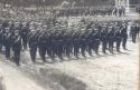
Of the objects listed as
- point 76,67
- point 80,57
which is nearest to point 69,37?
point 80,57

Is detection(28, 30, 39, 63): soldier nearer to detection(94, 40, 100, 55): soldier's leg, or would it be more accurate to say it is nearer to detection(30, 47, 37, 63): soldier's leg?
detection(30, 47, 37, 63): soldier's leg

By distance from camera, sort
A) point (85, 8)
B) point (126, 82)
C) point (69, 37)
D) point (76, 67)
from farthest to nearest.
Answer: point (69, 37) < point (85, 8) < point (76, 67) < point (126, 82)

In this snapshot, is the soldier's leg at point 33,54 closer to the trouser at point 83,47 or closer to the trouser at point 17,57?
the trouser at point 17,57

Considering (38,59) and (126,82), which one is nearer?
(126,82)

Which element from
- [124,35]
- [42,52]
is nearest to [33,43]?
[42,52]

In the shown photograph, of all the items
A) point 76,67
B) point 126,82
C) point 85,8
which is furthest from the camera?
point 85,8

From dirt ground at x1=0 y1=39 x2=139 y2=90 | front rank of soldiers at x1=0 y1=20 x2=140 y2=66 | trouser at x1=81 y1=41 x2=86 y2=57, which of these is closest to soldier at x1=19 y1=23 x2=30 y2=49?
front rank of soldiers at x1=0 y1=20 x2=140 y2=66

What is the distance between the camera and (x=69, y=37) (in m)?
1.90

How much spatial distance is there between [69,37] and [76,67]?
1.36ft

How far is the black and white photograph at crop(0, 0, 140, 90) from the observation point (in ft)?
4.57

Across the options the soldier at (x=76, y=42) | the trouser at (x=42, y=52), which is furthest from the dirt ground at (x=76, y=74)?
the soldier at (x=76, y=42)

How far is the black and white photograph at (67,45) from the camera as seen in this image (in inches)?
54.8

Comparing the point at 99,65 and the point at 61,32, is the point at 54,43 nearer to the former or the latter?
the point at 61,32

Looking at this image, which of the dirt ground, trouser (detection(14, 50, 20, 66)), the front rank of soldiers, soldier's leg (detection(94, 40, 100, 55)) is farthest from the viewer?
soldier's leg (detection(94, 40, 100, 55))
